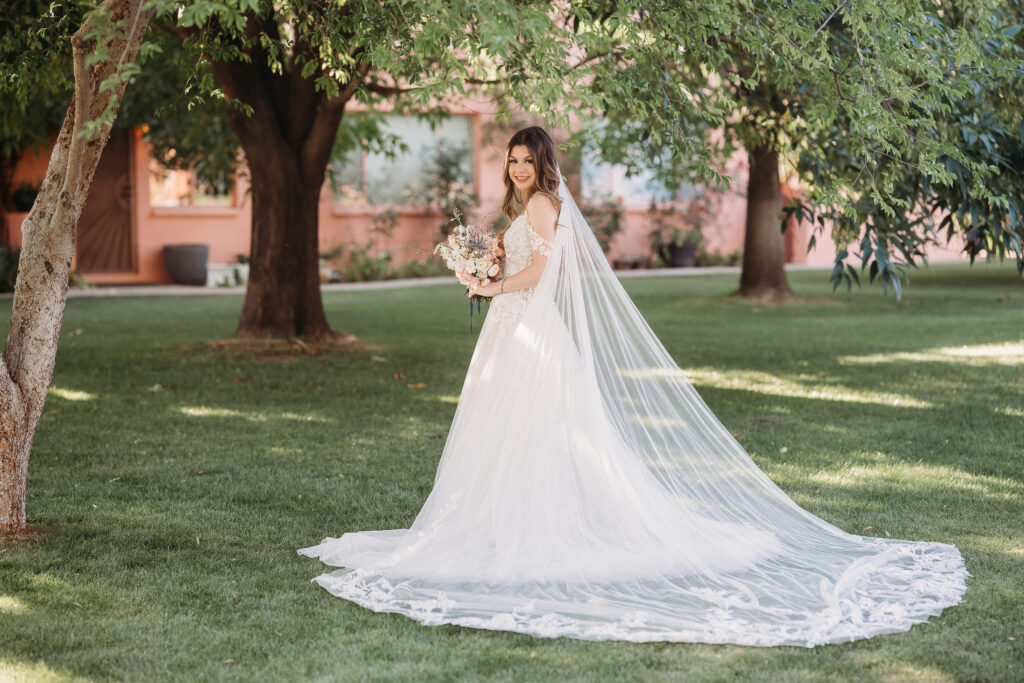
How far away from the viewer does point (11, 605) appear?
13.5 feet

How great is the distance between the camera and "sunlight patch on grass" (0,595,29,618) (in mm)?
4066

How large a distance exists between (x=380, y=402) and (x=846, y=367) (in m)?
4.49

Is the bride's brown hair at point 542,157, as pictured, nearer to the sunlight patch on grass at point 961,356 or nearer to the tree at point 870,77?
the tree at point 870,77

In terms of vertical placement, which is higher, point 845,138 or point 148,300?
point 845,138

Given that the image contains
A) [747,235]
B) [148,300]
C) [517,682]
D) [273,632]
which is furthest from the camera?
[148,300]

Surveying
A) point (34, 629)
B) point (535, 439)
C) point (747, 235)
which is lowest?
point (34, 629)

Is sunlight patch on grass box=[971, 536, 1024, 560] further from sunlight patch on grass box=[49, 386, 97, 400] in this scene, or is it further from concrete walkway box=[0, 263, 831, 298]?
concrete walkway box=[0, 263, 831, 298]

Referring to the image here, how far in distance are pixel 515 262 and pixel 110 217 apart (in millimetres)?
17262

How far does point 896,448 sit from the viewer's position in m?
6.84

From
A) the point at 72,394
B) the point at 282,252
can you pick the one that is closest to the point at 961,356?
the point at 282,252

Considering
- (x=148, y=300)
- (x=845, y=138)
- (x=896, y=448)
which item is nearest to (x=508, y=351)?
(x=896, y=448)

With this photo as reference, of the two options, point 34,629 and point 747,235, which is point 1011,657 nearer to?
point 34,629

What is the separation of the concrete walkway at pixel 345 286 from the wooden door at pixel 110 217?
2.97ft

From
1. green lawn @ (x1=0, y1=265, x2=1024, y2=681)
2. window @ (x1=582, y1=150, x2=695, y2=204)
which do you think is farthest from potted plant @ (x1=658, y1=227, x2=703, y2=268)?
green lawn @ (x1=0, y1=265, x2=1024, y2=681)
